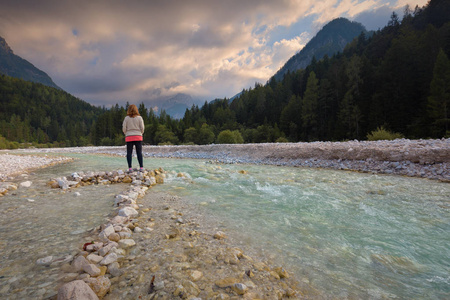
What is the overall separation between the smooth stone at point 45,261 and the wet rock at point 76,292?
2.87ft

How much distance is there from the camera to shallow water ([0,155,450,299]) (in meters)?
2.11

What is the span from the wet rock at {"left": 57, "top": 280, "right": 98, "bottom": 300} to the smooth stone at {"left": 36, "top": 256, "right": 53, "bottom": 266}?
87 centimetres

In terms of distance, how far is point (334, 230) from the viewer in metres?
3.27

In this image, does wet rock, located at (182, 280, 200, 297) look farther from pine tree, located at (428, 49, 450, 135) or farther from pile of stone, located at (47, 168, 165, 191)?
pine tree, located at (428, 49, 450, 135)

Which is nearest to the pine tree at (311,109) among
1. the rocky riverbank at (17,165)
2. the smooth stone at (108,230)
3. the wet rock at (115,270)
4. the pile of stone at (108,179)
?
the pile of stone at (108,179)

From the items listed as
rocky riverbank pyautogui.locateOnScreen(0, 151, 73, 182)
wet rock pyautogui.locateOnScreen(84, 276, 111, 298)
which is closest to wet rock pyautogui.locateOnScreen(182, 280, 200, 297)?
wet rock pyautogui.locateOnScreen(84, 276, 111, 298)

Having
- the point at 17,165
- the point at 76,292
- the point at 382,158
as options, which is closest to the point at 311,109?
the point at 382,158

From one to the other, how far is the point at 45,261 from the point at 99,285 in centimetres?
96

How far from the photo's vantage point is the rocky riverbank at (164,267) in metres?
1.71

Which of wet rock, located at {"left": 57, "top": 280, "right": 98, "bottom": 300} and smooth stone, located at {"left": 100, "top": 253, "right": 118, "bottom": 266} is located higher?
wet rock, located at {"left": 57, "top": 280, "right": 98, "bottom": 300}

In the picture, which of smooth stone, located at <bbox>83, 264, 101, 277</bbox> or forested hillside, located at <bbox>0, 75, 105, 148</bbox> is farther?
forested hillside, located at <bbox>0, 75, 105, 148</bbox>

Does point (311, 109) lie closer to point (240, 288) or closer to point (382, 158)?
point (382, 158)

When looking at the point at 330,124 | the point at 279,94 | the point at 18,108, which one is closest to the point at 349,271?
the point at 330,124

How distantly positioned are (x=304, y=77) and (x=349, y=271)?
280 ft
